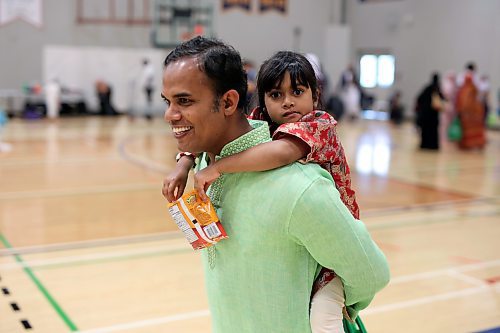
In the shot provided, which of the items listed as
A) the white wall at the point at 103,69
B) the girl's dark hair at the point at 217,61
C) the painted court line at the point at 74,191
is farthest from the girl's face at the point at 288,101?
the white wall at the point at 103,69

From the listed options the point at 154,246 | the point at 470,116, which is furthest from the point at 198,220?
the point at 470,116

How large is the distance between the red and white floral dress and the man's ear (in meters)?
0.17

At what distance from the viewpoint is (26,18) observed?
1998 centimetres

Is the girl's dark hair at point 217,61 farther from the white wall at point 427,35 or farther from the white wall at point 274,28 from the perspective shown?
the white wall at point 274,28

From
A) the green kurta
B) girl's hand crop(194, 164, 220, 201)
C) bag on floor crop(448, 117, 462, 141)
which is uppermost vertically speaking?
girl's hand crop(194, 164, 220, 201)

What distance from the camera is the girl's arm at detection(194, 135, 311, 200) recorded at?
1.65 m

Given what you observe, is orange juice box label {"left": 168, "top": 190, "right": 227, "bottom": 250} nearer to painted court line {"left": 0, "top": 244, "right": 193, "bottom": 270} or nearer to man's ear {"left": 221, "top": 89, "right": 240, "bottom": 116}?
man's ear {"left": 221, "top": 89, "right": 240, "bottom": 116}

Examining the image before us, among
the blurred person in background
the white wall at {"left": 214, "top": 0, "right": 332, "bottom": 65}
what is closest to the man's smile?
the blurred person in background

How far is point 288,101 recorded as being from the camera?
200 cm

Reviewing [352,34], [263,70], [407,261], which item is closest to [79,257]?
[407,261]

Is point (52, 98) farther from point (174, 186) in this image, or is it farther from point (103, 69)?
point (174, 186)

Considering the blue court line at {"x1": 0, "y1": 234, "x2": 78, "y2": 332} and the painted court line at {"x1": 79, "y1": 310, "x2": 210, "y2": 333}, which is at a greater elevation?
the blue court line at {"x1": 0, "y1": 234, "x2": 78, "y2": 332}

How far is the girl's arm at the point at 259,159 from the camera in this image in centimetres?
165

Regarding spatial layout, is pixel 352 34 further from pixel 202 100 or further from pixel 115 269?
pixel 202 100
